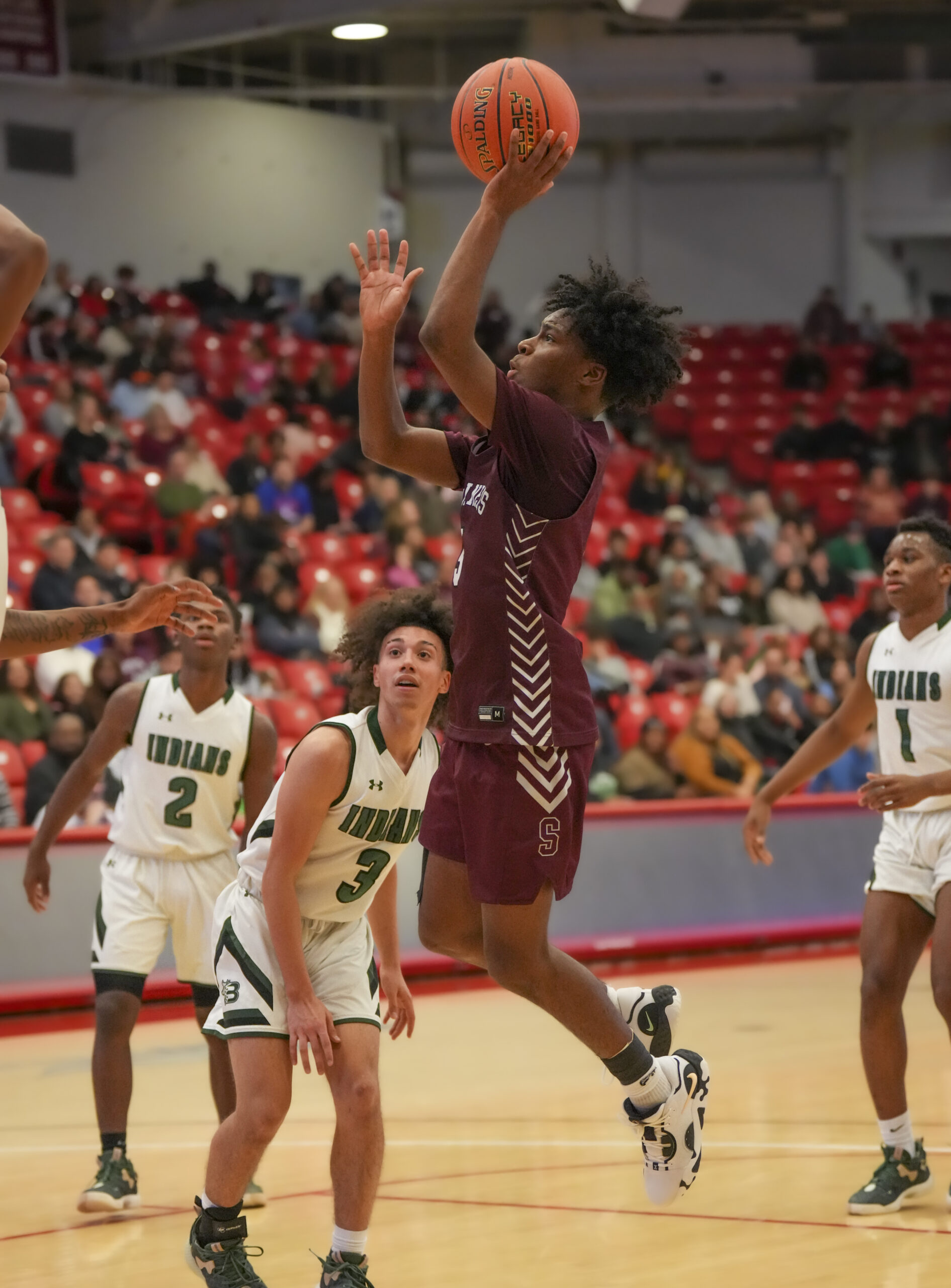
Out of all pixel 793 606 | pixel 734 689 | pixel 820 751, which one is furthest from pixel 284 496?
pixel 820 751

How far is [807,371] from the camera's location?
19125 millimetres

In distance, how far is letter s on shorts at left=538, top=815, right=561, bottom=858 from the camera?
4367 mm

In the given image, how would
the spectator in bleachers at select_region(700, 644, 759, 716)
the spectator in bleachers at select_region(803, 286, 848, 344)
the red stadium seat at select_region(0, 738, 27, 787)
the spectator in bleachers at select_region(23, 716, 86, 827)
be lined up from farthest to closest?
the spectator in bleachers at select_region(803, 286, 848, 344) < the spectator in bleachers at select_region(700, 644, 759, 716) < the red stadium seat at select_region(0, 738, 27, 787) < the spectator in bleachers at select_region(23, 716, 86, 827)

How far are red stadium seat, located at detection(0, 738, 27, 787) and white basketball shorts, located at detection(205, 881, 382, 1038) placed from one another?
5.78m

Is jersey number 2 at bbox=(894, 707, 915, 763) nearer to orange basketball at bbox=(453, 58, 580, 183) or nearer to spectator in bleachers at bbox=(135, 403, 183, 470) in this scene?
orange basketball at bbox=(453, 58, 580, 183)

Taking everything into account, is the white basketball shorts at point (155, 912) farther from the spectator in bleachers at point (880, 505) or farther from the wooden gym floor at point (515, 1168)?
the spectator in bleachers at point (880, 505)

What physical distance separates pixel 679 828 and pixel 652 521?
17.8 ft

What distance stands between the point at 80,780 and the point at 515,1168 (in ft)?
6.24

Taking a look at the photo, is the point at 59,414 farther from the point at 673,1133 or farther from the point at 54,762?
the point at 673,1133

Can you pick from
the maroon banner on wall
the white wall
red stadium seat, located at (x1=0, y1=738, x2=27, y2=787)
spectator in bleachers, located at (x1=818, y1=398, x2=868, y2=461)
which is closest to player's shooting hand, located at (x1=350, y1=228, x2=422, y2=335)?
red stadium seat, located at (x1=0, y1=738, x2=27, y2=787)

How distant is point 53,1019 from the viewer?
902 centimetres

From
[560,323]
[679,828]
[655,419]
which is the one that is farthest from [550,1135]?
[655,419]

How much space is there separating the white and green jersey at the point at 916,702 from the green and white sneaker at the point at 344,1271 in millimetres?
2407

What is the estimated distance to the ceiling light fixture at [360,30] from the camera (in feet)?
55.5
